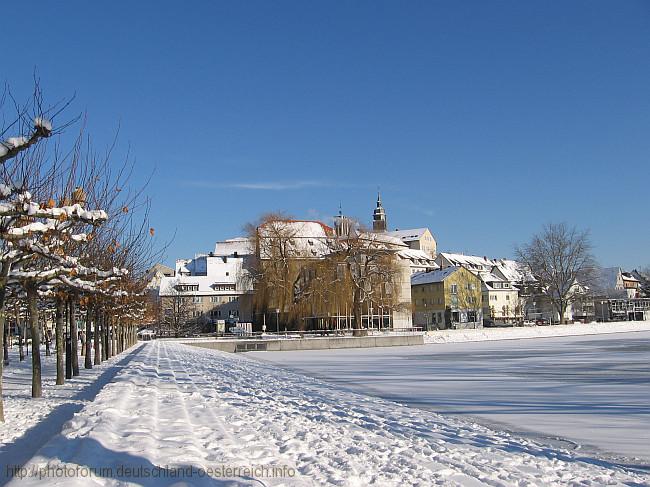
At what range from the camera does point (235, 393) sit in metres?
14.8

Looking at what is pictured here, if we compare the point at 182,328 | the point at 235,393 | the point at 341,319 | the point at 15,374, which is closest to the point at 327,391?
the point at 235,393

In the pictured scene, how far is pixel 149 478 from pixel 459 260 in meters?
134

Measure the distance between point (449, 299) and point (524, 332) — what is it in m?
27.9

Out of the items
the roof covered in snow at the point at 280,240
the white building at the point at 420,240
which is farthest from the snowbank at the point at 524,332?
the white building at the point at 420,240

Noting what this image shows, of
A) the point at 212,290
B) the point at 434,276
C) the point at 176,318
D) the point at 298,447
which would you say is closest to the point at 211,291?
the point at 212,290

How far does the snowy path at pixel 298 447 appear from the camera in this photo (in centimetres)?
679

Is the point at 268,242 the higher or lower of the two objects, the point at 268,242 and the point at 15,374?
the higher

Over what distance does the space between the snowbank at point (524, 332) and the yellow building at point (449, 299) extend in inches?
849

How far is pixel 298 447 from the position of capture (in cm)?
839

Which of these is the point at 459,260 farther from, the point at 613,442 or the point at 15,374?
the point at 613,442

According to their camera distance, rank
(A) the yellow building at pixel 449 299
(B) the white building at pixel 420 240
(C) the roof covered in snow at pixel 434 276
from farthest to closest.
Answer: (B) the white building at pixel 420 240 → (C) the roof covered in snow at pixel 434 276 → (A) the yellow building at pixel 449 299

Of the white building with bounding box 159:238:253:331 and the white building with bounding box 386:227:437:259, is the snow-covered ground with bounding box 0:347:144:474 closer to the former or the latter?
the white building with bounding box 159:238:253:331

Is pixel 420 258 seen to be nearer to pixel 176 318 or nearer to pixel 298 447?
pixel 176 318

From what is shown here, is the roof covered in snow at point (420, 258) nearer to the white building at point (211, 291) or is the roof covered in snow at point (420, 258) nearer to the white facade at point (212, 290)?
the white building at point (211, 291)
